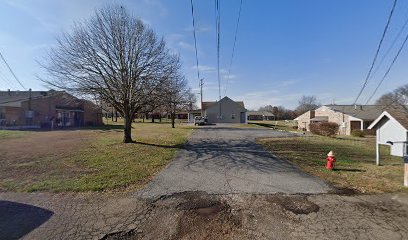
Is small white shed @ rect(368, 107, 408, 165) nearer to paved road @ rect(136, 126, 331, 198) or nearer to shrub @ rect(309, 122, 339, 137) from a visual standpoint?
paved road @ rect(136, 126, 331, 198)

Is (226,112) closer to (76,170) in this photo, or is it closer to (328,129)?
(328,129)

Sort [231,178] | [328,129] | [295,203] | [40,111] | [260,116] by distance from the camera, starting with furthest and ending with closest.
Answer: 1. [260,116]
2. [40,111]
3. [328,129]
4. [231,178]
5. [295,203]

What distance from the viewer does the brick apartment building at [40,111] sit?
27.6 m

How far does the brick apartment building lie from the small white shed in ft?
84.0

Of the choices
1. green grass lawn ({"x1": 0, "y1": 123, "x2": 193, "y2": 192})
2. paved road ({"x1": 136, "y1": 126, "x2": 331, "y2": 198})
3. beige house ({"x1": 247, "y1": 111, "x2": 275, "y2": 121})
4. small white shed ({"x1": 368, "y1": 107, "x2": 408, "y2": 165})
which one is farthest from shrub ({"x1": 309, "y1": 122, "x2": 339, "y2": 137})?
beige house ({"x1": 247, "y1": 111, "x2": 275, "y2": 121})

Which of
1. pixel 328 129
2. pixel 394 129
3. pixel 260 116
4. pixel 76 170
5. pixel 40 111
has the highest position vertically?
pixel 260 116

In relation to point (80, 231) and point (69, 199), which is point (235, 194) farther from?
point (69, 199)

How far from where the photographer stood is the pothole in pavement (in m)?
4.79

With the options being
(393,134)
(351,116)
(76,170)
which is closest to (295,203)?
(393,134)

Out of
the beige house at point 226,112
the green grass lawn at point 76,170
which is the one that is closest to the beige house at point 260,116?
the beige house at point 226,112

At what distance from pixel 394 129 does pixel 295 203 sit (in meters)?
6.87

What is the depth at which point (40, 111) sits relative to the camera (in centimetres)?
3095

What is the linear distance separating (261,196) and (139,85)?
436 inches

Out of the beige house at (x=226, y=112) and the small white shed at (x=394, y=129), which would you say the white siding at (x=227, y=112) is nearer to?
the beige house at (x=226, y=112)
